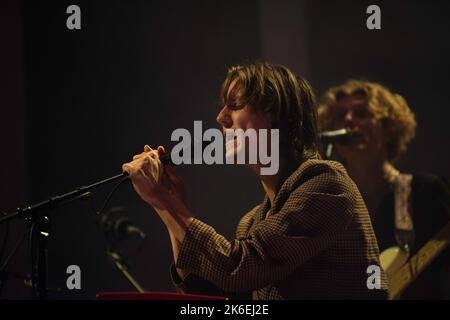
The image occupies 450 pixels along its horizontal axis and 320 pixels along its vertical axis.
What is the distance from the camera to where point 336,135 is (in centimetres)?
259

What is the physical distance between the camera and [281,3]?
270 centimetres

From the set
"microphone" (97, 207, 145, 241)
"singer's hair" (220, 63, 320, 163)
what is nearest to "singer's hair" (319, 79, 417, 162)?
"microphone" (97, 207, 145, 241)

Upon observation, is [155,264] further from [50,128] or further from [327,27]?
[327,27]

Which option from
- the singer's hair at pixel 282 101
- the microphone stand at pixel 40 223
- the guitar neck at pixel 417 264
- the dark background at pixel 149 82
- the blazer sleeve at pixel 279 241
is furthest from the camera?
the dark background at pixel 149 82

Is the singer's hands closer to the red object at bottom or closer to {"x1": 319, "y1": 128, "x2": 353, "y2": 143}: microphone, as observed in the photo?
the red object at bottom

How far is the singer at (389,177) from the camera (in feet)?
7.94

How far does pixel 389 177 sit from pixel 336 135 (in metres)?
0.29

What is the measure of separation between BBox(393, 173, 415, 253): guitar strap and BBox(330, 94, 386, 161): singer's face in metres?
0.21

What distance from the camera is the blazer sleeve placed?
4.54 ft

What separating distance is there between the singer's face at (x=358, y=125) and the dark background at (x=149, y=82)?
0.13m

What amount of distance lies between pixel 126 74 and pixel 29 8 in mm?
507

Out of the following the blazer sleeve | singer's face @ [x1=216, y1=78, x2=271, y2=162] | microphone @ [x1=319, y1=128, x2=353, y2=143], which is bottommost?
the blazer sleeve

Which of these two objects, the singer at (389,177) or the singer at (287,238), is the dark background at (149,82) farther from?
the singer at (287,238)

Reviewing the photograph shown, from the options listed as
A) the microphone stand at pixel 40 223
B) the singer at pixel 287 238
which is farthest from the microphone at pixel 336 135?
the microphone stand at pixel 40 223
